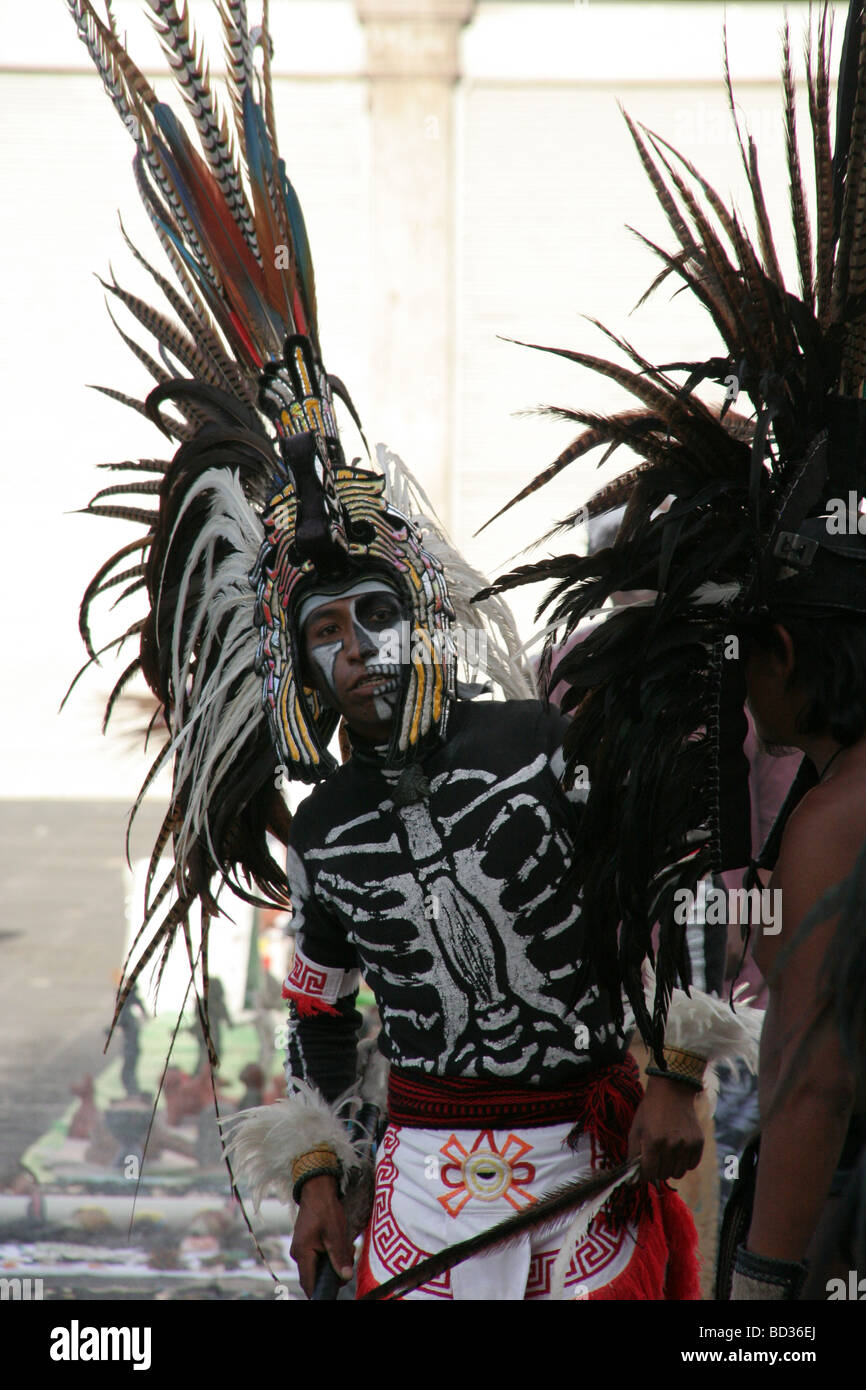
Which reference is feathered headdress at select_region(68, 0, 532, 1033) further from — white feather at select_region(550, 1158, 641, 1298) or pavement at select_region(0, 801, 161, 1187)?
pavement at select_region(0, 801, 161, 1187)

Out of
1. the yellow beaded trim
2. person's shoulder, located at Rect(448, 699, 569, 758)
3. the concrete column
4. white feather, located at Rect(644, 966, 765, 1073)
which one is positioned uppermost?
the concrete column

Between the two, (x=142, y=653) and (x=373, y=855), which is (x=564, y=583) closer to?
(x=373, y=855)

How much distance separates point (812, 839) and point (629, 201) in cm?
858

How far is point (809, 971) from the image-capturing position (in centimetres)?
164

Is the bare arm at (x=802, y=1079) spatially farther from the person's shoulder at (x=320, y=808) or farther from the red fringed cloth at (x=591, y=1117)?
the person's shoulder at (x=320, y=808)

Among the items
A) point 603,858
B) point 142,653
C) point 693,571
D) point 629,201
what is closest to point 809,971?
point 603,858

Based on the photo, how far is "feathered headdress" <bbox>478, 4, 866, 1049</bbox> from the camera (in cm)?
177

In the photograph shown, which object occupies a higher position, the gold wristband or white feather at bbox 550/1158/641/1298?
the gold wristband

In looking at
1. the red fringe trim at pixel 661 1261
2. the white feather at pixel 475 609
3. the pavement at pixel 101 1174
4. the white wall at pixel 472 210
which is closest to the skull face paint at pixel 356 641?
the white feather at pixel 475 609

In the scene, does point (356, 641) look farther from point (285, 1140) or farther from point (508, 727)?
point (285, 1140)

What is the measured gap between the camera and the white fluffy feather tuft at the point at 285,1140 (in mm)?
2271

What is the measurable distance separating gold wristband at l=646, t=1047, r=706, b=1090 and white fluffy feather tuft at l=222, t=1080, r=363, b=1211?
56cm

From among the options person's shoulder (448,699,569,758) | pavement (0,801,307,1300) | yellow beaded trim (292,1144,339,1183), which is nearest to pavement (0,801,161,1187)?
pavement (0,801,307,1300)

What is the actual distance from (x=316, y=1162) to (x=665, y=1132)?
0.60 metres
